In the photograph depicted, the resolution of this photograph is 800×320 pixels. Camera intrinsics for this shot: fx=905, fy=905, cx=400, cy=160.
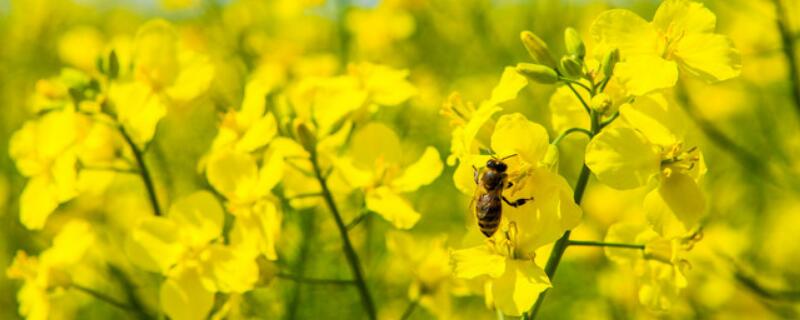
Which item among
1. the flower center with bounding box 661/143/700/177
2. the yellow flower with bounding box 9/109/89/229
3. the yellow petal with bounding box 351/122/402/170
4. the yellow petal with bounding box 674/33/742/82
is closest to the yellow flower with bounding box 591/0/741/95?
the yellow petal with bounding box 674/33/742/82

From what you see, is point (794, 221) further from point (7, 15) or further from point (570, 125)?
point (7, 15)

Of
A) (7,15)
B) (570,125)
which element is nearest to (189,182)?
(570,125)

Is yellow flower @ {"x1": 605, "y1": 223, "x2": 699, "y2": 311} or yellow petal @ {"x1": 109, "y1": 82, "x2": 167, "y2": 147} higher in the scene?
yellow petal @ {"x1": 109, "y1": 82, "x2": 167, "y2": 147}

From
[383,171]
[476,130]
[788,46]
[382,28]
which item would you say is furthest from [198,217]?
[382,28]

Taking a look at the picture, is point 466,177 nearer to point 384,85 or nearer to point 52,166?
point 384,85

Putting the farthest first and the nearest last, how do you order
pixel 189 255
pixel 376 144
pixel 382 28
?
pixel 382 28
pixel 376 144
pixel 189 255

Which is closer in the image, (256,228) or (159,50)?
(256,228)

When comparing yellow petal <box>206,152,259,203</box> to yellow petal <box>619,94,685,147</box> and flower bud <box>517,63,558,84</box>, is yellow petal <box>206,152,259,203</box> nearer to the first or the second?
flower bud <box>517,63,558,84</box>
